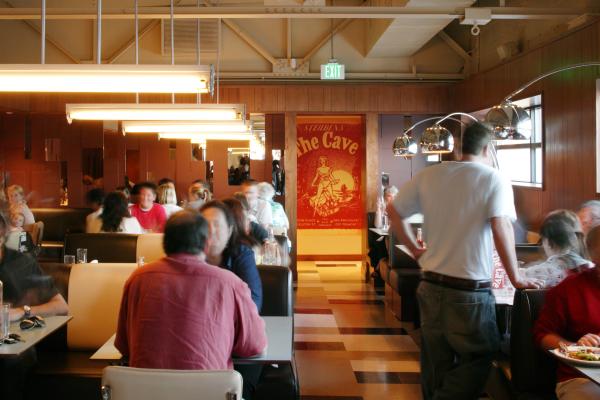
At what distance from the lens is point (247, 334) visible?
113 inches

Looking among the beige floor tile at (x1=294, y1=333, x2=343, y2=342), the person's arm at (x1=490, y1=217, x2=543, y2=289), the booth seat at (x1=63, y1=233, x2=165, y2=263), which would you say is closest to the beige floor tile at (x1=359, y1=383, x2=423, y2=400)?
the beige floor tile at (x1=294, y1=333, x2=343, y2=342)

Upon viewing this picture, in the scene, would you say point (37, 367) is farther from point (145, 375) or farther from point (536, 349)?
point (536, 349)

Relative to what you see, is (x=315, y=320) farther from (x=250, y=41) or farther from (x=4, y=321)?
(x=250, y=41)

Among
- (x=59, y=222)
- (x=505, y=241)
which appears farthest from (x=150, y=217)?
(x=505, y=241)

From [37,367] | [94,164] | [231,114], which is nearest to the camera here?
[37,367]

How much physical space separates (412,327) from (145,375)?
17.2 feet

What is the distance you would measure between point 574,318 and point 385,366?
2761 millimetres

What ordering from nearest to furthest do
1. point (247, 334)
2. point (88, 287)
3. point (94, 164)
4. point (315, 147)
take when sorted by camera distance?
point (247, 334) < point (88, 287) < point (94, 164) < point (315, 147)

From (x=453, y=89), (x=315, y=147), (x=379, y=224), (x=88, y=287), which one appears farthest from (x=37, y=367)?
(x=315, y=147)

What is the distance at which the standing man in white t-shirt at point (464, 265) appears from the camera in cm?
347

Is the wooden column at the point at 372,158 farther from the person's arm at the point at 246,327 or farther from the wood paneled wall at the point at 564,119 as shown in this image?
the person's arm at the point at 246,327

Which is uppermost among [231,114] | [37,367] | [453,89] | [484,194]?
[453,89]

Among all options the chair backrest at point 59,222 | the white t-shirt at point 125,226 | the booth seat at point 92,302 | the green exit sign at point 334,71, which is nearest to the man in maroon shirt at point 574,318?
the booth seat at point 92,302

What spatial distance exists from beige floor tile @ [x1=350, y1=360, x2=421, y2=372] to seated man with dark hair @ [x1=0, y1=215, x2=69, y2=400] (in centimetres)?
268
